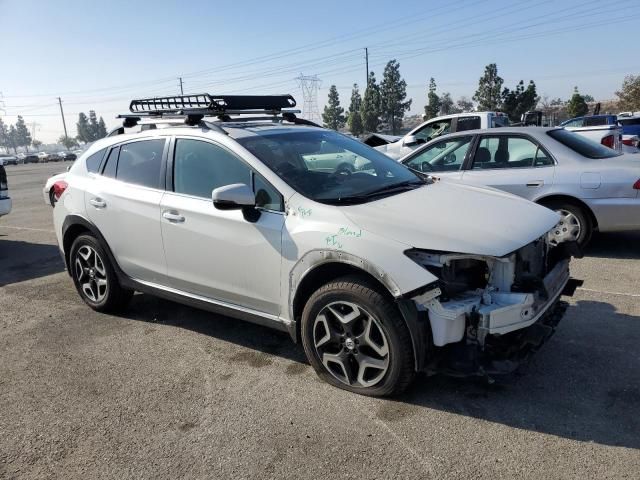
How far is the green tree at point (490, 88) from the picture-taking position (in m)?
53.6

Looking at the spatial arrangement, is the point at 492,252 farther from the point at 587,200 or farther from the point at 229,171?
the point at 587,200

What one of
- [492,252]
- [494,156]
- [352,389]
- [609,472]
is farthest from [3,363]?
[494,156]

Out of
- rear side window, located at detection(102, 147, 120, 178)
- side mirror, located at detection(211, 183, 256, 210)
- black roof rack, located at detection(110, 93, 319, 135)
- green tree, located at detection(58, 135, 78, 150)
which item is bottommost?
green tree, located at detection(58, 135, 78, 150)

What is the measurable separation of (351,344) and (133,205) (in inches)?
91.9

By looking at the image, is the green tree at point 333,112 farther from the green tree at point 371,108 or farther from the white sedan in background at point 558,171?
the white sedan in background at point 558,171

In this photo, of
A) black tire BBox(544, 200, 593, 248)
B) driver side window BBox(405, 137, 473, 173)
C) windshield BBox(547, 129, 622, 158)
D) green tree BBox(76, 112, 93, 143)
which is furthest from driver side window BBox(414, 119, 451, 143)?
green tree BBox(76, 112, 93, 143)

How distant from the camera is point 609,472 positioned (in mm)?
2625

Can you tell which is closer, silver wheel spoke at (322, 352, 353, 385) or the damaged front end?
the damaged front end

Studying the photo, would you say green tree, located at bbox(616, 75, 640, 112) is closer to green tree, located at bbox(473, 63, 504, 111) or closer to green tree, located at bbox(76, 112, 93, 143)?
green tree, located at bbox(473, 63, 504, 111)

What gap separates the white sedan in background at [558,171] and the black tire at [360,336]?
11.0 feet

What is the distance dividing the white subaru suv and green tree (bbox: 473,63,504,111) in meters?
53.3

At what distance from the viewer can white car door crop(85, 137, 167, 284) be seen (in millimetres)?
4418

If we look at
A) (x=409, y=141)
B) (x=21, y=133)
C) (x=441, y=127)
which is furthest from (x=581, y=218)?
(x=21, y=133)

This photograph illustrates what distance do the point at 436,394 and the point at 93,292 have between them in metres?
3.51
